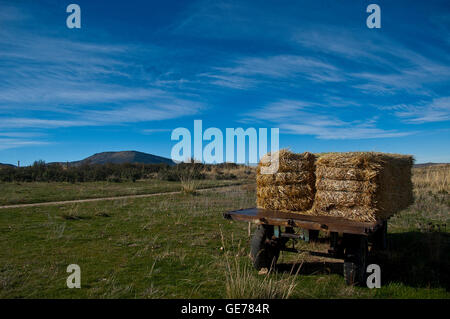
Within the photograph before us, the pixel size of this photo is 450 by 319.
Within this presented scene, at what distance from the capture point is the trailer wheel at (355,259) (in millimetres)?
5281

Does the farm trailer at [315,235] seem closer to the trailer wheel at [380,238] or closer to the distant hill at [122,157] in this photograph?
the trailer wheel at [380,238]

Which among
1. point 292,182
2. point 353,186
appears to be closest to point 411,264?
point 353,186

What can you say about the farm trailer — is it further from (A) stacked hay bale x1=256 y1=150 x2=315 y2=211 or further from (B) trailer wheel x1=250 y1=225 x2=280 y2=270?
(A) stacked hay bale x1=256 y1=150 x2=315 y2=211

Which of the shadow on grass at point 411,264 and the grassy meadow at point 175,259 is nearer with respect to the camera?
the grassy meadow at point 175,259

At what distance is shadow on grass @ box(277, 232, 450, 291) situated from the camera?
5891 mm

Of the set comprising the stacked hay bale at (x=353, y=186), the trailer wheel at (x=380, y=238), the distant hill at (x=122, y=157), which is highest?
the distant hill at (x=122, y=157)

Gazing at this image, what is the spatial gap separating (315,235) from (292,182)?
1.12 metres

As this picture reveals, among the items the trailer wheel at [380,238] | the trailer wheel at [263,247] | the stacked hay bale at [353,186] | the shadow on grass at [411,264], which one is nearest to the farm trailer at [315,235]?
the trailer wheel at [263,247]

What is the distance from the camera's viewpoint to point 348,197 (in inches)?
215

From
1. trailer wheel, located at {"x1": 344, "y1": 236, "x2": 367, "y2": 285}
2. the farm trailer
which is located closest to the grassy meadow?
trailer wheel, located at {"x1": 344, "y1": 236, "x2": 367, "y2": 285}

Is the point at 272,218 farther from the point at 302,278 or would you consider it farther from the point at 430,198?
the point at 430,198

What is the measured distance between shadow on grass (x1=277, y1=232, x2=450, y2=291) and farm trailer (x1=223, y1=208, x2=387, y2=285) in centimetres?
59

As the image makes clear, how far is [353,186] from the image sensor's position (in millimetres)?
5418
